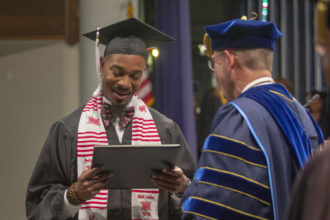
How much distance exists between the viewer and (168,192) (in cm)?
300

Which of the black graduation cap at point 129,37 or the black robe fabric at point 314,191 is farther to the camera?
the black graduation cap at point 129,37

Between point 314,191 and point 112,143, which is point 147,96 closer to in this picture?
point 112,143

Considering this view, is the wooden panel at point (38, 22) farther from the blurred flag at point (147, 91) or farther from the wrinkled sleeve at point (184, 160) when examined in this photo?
the wrinkled sleeve at point (184, 160)

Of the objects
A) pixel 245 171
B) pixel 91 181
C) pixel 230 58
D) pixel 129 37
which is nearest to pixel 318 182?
pixel 245 171

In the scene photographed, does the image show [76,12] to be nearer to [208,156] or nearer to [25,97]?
[25,97]

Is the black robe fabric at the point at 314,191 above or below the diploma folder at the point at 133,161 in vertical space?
above

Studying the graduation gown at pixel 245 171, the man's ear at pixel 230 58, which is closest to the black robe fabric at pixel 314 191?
the graduation gown at pixel 245 171

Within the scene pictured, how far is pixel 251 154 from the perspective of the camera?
2201 mm

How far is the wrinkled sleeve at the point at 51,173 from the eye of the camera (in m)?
2.80

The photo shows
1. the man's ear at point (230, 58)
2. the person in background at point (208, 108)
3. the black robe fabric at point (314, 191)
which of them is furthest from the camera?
the person in background at point (208, 108)

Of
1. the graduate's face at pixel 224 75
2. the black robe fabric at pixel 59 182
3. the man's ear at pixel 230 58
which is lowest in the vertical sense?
the black robe fabric at pixel 59 182

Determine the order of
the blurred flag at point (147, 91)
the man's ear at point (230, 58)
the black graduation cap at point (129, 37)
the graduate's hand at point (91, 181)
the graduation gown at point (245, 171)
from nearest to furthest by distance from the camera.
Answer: the graduation gown at point (245, 171) < the man's ear at point (230, 58) < the graduate's hand at point (91, 181) < the black graduation cap at point (129, 37) < the blurred flag at point (147, 91)

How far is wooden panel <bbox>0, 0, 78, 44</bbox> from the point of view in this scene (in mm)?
6016

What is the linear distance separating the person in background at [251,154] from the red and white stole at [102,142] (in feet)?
2.12
